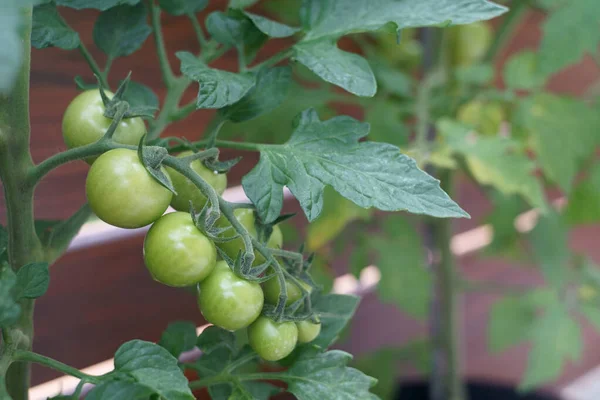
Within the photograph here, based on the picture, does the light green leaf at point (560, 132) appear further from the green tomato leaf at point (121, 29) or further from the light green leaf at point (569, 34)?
the green tomato leaf at point (121, 29)

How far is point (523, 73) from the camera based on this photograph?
732mm

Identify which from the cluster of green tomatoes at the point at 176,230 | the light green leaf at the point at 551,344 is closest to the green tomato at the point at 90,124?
the cluster of green tomatoes at the point at 176,230

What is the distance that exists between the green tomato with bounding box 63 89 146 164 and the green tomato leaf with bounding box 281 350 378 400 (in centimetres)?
17

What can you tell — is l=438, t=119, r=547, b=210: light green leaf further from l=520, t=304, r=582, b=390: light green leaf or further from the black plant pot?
the black plant pot

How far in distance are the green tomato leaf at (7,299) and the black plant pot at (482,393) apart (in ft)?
2.72

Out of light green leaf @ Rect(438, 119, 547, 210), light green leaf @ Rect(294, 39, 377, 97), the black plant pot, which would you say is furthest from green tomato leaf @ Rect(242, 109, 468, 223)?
the black plant pot

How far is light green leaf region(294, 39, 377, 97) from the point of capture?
337 millimetres

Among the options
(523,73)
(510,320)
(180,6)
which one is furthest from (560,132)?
(180,6)

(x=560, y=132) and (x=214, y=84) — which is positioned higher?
(x=214, y=84)

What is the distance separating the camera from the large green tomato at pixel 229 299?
29 cm

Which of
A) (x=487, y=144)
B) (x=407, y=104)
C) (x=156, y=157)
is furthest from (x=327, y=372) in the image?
(x=407, y=104)

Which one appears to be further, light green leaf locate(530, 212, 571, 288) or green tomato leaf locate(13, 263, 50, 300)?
light green leaf locate(530, 212, 571, 288)

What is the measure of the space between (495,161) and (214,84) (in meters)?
0.38

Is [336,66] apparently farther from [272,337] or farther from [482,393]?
[482,393]
